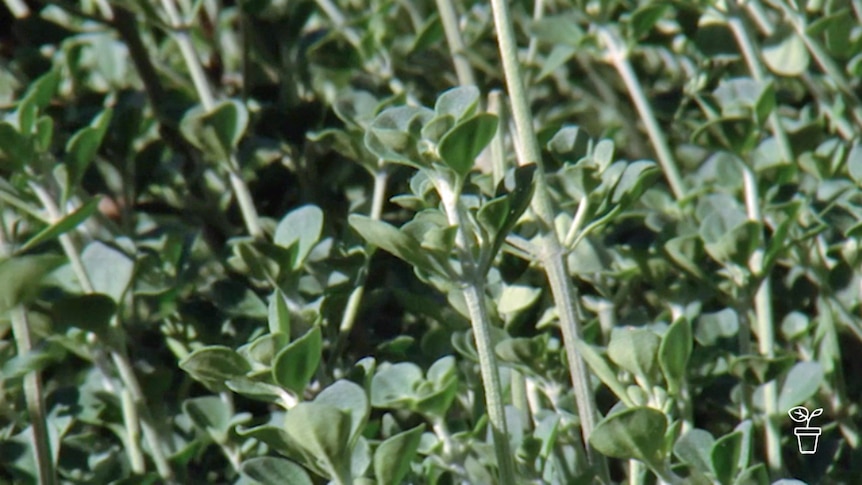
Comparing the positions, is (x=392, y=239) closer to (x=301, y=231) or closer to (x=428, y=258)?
(x=428, y=258)

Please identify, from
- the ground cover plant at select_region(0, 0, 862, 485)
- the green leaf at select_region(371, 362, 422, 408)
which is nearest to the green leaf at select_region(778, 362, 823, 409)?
the ground cover plant at select_region(0, 0, 862, 485)

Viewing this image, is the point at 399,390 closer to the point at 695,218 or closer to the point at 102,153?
the point at 695,218

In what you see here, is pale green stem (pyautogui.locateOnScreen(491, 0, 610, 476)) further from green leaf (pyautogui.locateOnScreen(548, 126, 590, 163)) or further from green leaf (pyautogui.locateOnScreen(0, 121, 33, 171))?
green leaf (pyautogui.locateOnScreen(0, 121, 33, 171))

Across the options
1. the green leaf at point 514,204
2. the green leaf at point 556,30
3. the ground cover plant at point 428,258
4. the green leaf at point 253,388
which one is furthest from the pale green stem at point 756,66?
the green leaf at point 253,388

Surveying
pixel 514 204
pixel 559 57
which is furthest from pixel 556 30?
pixel 514 204

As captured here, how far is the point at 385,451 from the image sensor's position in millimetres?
482

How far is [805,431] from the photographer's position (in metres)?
0.69

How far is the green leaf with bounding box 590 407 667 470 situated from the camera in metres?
0.49

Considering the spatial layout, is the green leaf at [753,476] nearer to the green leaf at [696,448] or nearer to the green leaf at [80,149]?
the green leaf at [696,448]

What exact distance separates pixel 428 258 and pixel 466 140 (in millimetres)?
59

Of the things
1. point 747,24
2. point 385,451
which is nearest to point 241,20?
point 747,24

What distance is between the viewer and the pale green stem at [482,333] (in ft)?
1.65

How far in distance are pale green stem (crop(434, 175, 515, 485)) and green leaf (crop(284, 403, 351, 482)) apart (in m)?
0.07

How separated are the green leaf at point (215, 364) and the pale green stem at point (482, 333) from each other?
0.11 meters
